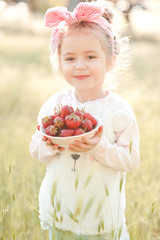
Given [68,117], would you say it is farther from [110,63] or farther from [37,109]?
[37,109]

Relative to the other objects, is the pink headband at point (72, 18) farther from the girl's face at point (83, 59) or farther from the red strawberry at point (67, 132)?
the red strawberry at point (67, 132)

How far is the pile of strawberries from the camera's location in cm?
142

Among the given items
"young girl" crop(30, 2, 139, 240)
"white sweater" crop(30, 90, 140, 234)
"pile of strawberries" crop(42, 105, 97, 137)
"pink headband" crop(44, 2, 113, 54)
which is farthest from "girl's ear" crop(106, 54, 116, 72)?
"pile of strawberries" crop(42, 105, 97, 137)

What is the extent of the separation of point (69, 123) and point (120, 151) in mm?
357

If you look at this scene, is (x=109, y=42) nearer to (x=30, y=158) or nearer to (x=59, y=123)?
(x=59, y=123)

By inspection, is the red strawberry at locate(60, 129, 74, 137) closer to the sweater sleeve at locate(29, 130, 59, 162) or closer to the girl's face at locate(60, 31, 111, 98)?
the sweater sleeve at locate(29, 130, 59, 162)

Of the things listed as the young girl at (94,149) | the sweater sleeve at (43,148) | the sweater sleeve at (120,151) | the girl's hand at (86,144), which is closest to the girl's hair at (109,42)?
the young girl at (94,149)

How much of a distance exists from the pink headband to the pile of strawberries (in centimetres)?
53

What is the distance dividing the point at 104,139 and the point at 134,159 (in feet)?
0.67

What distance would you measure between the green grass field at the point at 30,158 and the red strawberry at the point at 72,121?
0.27 metres

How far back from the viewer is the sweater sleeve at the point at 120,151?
1.61 meters

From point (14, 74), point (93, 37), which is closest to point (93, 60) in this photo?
point (93, 37)

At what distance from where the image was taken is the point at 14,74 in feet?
21.5

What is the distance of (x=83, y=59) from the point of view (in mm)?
1744
